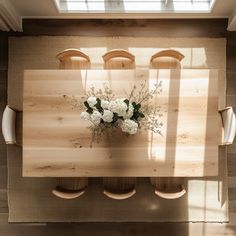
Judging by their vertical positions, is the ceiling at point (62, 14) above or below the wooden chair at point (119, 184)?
above

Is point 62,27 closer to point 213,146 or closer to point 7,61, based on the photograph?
point 7,61

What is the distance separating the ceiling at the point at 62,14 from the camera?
3.71 m

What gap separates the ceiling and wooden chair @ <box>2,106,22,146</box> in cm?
102

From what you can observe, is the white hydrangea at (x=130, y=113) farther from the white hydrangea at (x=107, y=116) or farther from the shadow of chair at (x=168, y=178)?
the shadow of chair at (x=168, y=178)

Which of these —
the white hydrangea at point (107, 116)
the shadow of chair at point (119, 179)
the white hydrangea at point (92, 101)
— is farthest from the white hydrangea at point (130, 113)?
the shadow of chair at point (119, 179)

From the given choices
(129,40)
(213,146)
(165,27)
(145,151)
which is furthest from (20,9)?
(213,146)

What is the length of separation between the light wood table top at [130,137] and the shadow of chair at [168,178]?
284 mm

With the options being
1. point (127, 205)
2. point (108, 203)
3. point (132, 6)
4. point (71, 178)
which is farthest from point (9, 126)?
point (132, 6)

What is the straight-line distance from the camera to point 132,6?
12.9ft

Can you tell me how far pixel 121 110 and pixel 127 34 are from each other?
148 cm

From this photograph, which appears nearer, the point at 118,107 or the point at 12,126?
the point at 118,107

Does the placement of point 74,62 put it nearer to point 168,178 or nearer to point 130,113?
point 130,113

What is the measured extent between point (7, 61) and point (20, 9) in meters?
0.61

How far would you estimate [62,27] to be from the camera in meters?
4.11
